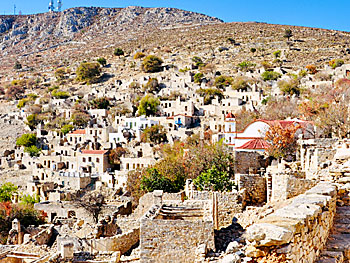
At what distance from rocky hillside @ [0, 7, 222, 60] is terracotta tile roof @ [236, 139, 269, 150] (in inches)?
4093

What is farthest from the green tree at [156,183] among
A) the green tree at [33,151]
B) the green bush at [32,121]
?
the green bush at [32,121]

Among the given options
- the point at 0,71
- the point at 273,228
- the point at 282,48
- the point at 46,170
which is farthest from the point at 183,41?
the point at 273,228

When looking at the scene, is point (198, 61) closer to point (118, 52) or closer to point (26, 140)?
point (118, 52)

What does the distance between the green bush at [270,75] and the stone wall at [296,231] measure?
52.7m

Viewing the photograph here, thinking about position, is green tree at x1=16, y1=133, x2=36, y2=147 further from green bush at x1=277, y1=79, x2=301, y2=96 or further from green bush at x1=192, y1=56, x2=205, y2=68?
green bush at x1=192, y1=56, x2=205, y2=68

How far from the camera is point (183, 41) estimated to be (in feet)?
308

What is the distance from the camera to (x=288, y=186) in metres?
8.34

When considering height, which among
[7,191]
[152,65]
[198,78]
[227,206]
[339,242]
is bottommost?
[7,191]

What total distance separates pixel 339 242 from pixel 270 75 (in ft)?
176

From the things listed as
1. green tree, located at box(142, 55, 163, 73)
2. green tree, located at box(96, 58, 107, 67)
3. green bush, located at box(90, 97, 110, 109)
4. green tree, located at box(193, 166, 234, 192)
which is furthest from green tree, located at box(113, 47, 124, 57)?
green tree, located at box(193, 166, 234, 192)

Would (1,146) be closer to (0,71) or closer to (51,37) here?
(0,71)

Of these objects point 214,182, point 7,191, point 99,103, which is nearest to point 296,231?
point 214,182

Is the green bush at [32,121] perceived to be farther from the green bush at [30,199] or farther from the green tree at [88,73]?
the green tree at [88,73]

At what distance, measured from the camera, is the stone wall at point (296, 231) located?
3.52 m
